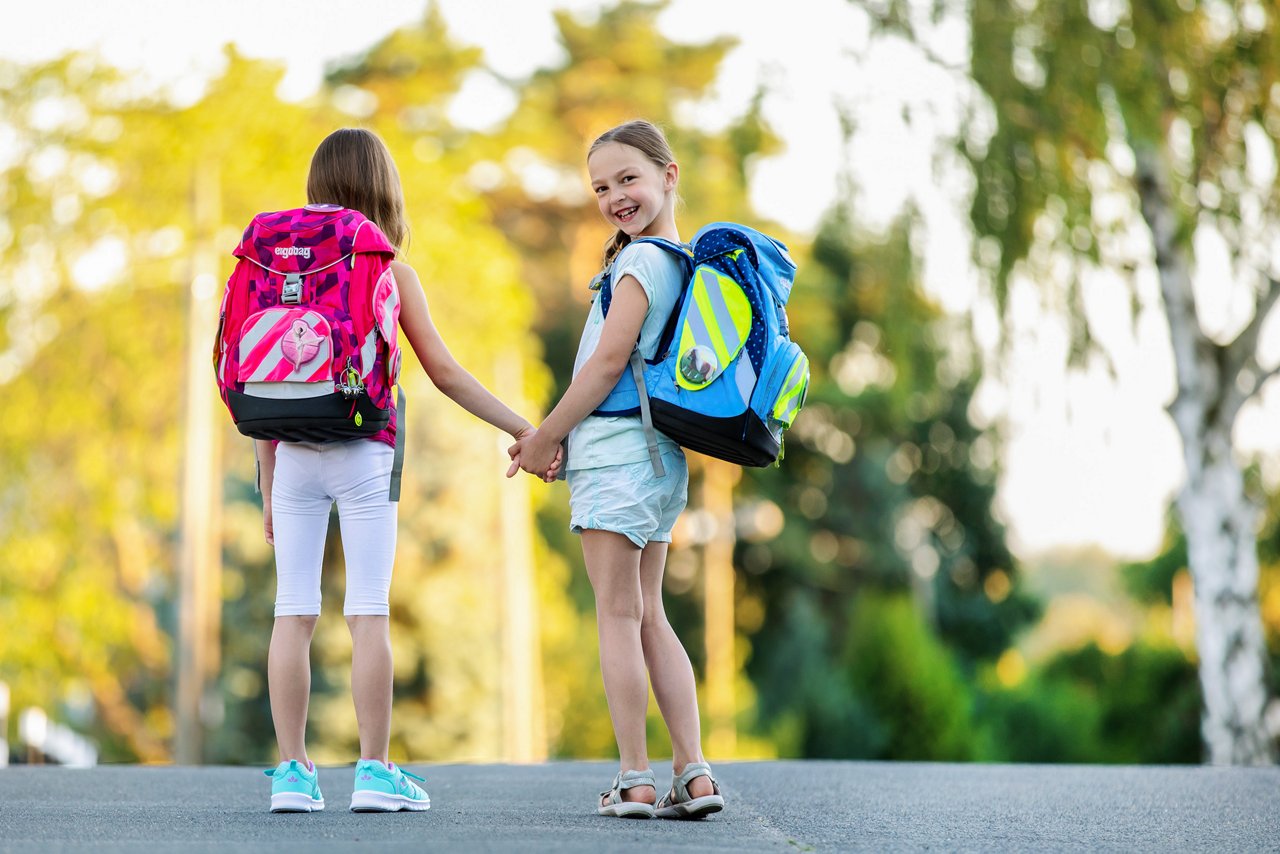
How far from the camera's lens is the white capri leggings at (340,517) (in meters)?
4.49

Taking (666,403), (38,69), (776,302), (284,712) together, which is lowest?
A: (284,712)

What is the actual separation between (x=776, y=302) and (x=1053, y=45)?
931 cm

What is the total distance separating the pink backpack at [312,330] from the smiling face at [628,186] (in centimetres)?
58

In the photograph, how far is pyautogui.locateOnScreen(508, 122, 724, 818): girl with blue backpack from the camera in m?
4.27

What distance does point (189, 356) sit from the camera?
60.5 ft

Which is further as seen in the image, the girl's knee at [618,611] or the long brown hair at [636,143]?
the long brown hair at [636,143]

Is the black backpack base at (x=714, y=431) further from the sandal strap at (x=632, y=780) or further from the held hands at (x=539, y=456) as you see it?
the sandal strap at (x=632, y=780)

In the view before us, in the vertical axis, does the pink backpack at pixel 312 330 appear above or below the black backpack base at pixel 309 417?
above

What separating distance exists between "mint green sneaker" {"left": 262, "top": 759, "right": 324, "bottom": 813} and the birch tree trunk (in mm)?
10393

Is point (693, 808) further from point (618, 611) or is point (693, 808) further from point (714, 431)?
point (714, 431)

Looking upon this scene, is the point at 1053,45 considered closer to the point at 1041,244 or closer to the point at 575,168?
the point at 1041,244

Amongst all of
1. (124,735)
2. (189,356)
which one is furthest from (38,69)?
(124,735)

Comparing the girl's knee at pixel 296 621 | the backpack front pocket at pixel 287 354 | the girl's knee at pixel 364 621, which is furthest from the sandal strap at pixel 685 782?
the backpack front pocket at pixel 287 354

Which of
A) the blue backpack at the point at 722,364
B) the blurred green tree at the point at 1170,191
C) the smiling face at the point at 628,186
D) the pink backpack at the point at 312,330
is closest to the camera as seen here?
the blue backpack at the point at 722,364
